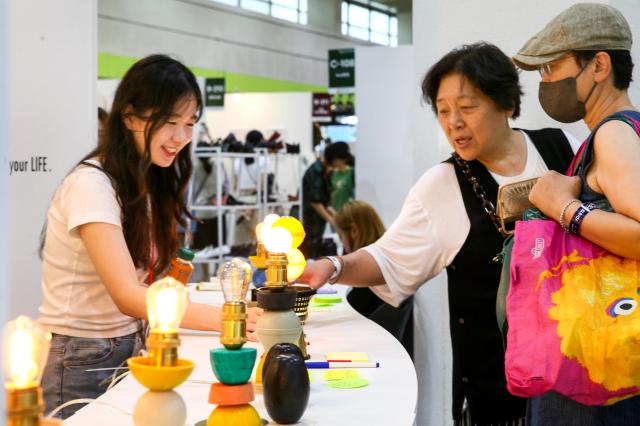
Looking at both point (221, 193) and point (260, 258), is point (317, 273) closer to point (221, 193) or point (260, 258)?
point (260, 258)

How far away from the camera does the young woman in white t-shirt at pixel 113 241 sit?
2182mm

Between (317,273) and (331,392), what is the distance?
0.91 m

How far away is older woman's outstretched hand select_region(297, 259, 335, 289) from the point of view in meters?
2.68

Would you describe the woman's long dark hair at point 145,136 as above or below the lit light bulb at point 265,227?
above

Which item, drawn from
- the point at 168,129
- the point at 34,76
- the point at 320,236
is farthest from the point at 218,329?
the point at 320,236

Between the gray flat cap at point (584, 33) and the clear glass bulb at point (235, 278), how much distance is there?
0.97 meters

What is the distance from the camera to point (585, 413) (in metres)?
1.83

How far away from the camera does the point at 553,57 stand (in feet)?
6.79

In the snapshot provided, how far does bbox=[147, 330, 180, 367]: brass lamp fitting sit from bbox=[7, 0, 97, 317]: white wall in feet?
10.8

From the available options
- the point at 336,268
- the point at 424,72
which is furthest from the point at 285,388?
the point at 424,72

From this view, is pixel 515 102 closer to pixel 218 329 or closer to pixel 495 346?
pixel 495 346

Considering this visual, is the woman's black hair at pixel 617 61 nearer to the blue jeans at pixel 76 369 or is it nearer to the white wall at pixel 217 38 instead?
the blue jeans at pixel 76 369

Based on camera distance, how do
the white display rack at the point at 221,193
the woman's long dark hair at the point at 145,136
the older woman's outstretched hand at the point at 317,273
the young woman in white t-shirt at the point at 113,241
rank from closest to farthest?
1. the young woman in white t-shirt at the point at 113,241
2. the woman's long dark hair at the point at 145,136
3. the older woman's outstretched hand at the point at 317,273
4. the white display rack at the point at 221,193

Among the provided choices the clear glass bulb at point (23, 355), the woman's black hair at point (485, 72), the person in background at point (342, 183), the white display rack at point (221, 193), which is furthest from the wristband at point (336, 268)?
the person in background at point (342, 183)
